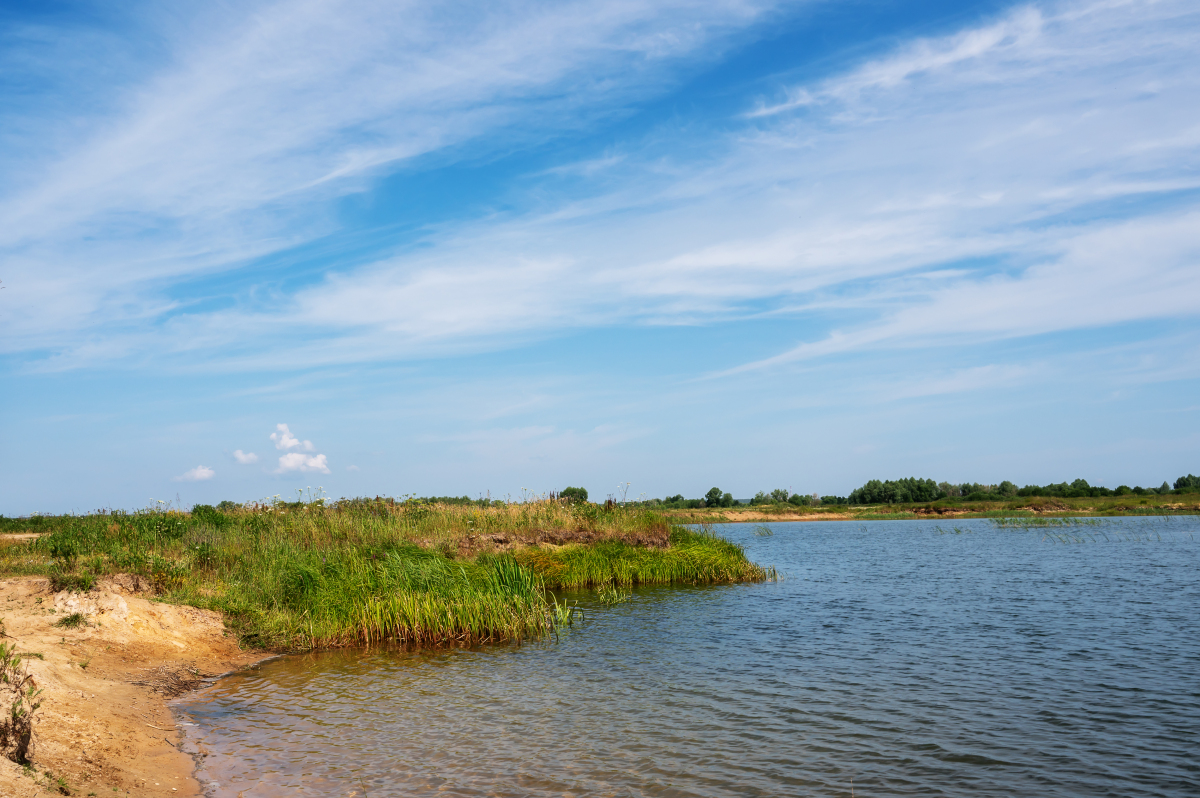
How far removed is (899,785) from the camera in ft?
27.5

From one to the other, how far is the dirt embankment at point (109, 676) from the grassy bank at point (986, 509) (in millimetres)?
54638

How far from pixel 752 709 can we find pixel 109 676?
10665 mm

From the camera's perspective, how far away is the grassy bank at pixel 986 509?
77000mm

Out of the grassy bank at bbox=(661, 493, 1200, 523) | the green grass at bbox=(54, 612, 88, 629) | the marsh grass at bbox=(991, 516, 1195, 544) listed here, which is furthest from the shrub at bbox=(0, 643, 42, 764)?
the grassy bank at bbox=(661, 493, 1200, 523)

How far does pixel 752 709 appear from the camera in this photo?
37.5 feet

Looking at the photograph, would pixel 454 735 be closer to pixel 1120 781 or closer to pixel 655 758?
pixel 655 758

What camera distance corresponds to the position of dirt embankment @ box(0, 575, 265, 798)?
24.5ft

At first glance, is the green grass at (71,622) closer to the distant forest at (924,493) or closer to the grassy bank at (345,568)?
the grassy bank at (345,568)

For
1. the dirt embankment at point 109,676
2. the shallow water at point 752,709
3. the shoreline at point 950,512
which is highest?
the dirt embankment at point 109,676

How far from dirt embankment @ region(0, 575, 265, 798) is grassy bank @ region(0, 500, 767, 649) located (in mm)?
763

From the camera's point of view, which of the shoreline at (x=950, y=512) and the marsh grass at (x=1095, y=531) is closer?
the marsh grass at (x=1095, y=531)

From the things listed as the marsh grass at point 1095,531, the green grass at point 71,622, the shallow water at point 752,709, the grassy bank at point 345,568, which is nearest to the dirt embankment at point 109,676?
the green grass at point 71,622

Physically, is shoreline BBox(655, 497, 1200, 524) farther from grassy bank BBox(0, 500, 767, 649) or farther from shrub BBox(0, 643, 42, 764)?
shrub BBox(0, 643, 42, 764)

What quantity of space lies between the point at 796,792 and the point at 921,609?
14622mm
